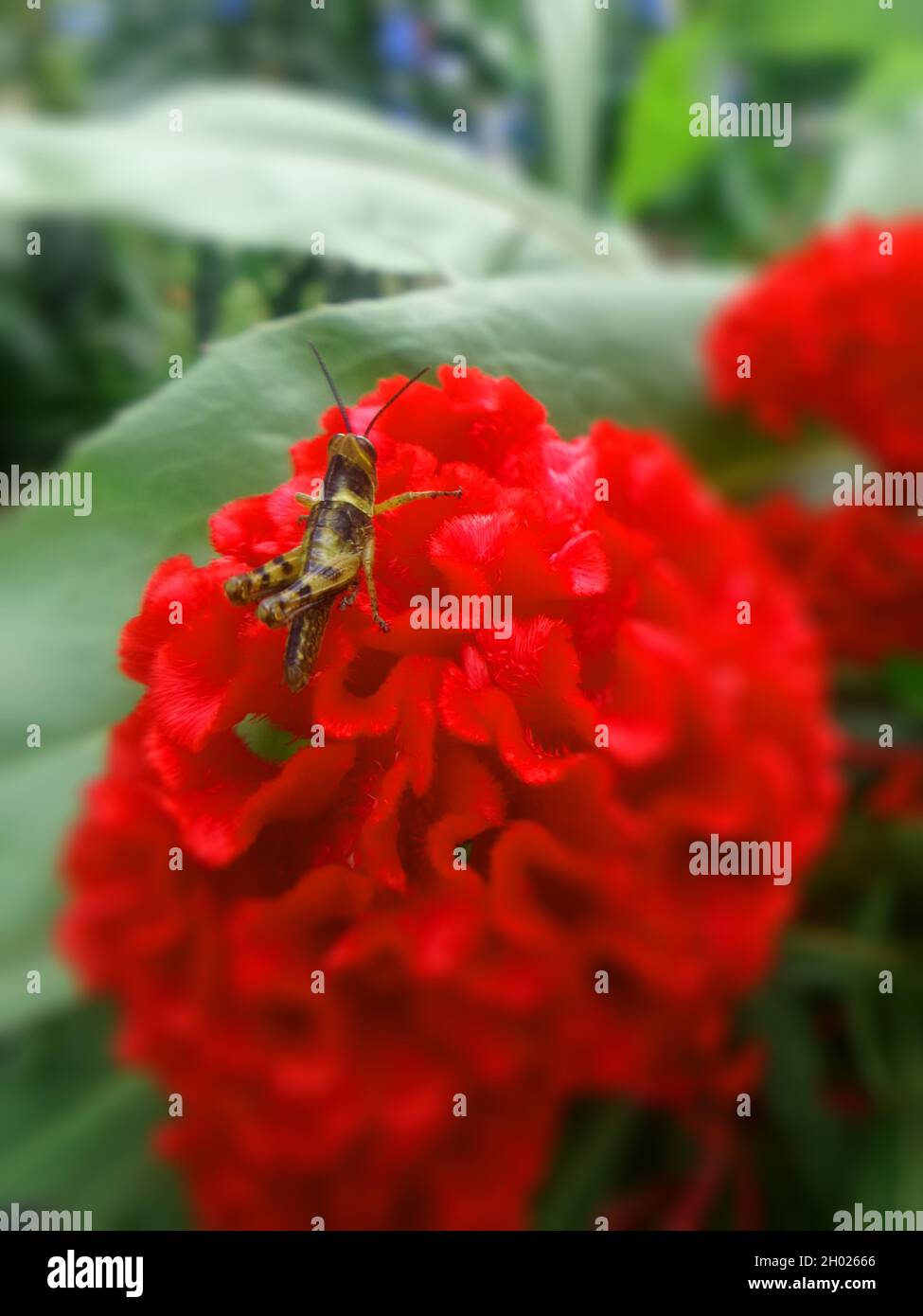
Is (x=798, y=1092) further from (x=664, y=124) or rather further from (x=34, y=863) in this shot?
(x=664, y=124)

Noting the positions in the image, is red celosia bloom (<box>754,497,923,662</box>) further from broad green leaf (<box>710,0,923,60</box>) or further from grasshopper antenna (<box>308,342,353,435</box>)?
broad green leaf (<box>710,0,923,60</box>)

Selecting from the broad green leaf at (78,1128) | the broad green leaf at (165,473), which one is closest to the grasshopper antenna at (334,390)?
the broad green leaf at (165,473)

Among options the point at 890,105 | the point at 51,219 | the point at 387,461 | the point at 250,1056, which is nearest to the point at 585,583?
the point at 387,461

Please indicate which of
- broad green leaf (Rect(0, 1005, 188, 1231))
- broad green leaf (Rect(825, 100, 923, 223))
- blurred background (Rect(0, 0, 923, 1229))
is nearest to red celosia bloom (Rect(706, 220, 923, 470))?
blurred background (Rect(0, 0, 923, 1229))

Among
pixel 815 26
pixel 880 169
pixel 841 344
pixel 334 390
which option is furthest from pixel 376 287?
pixel 815 26

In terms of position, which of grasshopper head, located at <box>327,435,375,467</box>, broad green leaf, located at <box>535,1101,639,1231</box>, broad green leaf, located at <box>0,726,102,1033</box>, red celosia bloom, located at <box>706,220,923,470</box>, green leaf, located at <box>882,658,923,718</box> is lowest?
broad green leaf, located at <box>535,1101,639,1231</box>

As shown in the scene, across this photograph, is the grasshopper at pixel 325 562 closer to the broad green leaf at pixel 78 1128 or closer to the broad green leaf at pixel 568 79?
the broad green leaf at pixel 78 1128
